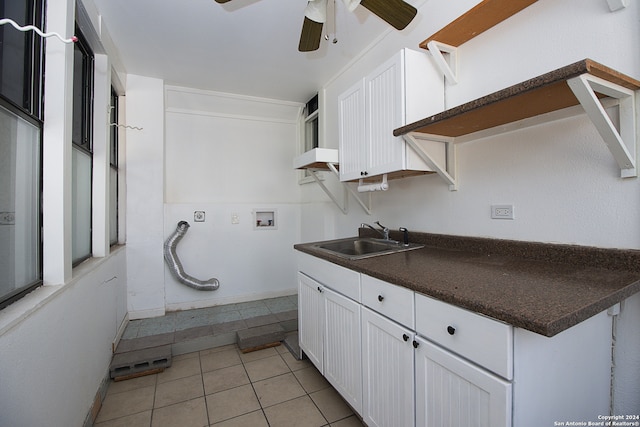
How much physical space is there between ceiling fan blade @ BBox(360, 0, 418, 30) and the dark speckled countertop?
1.21m

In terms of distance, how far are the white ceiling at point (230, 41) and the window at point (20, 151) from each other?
0.88m

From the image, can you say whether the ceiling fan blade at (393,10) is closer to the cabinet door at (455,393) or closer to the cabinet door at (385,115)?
the cabinet door at (385,115)

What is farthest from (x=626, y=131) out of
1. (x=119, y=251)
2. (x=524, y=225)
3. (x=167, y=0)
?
(x=119, y=251)

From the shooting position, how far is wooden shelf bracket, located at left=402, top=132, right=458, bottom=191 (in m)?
1.49

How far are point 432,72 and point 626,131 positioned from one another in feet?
3.00

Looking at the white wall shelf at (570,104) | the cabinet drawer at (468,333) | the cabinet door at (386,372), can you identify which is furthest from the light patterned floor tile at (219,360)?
the white wall shelf at (570,104)

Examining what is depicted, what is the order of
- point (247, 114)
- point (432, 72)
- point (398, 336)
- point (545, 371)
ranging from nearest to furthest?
1. point (545, 371)
2. point (398, 336)
3. point (432, 72)
4. point (247, 114)

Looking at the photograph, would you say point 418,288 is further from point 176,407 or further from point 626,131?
point 176,407

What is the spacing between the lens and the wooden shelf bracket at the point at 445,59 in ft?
5.00

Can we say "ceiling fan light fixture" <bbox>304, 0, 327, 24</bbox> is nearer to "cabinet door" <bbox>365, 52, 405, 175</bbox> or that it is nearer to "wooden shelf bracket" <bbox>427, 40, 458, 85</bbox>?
"cabinet door" <bbox>365, 52, 405, 175</bbox>

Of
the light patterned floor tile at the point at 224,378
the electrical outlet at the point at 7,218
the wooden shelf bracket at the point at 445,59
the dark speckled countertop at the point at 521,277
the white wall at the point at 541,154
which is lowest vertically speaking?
the light patterned floor tile at the point at 224,378

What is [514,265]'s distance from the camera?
121 cm

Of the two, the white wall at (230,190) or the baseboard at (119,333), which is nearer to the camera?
the baseboard at (119,333)

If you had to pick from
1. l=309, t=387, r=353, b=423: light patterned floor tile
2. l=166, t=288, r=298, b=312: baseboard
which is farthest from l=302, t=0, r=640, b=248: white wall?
l=166, t=288, r=298, b=312: baseboard
